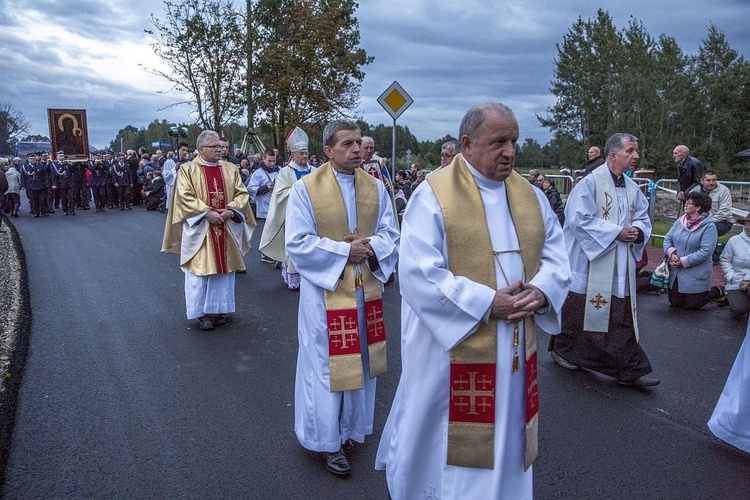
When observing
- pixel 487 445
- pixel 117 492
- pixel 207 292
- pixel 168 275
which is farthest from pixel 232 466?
pixel 168 275

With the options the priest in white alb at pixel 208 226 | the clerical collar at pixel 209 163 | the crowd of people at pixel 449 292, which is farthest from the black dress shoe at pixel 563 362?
the clerical collar at pixel 209 163

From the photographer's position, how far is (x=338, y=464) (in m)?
3.59

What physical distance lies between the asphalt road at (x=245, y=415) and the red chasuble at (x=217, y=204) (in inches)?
30.5

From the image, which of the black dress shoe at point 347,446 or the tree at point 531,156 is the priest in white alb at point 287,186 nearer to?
the black dress shoe at point 347,446

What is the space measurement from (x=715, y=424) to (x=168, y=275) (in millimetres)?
8003

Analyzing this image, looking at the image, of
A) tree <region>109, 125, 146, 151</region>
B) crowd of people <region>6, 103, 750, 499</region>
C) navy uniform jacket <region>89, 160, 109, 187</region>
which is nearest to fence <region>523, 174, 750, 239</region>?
crowd of people <region>6, 103, 750, 499</region>

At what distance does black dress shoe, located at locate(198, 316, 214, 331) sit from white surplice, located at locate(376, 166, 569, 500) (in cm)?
428

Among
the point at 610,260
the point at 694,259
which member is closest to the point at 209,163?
the point at 610,260

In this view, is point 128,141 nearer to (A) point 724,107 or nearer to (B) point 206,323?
(A) point 724,107

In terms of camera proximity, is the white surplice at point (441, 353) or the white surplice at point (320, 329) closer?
the white surplice at point (441, 353)

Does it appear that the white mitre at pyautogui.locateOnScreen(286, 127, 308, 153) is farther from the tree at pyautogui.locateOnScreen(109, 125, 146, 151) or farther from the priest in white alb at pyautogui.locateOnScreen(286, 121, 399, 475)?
the tree at pyautogui.locateOnScreen(109, 125, 146, 151)

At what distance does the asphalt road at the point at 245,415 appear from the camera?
349cm

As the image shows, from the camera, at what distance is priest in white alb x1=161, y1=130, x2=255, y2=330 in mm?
6617

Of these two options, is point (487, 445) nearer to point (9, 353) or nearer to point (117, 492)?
point (117, 492)
